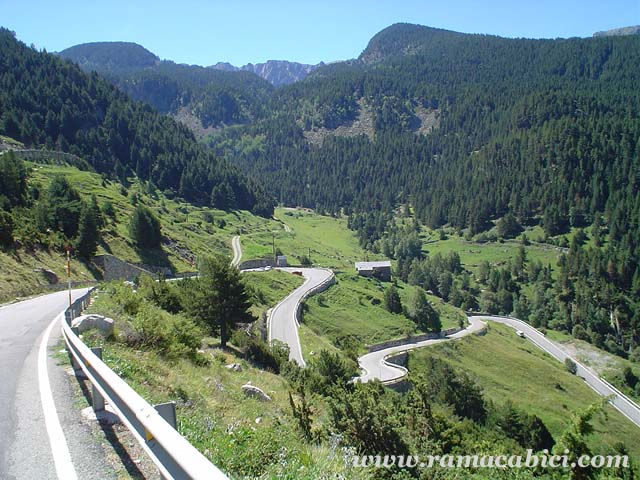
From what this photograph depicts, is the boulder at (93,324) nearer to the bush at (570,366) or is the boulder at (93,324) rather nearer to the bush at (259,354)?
the bush at (259,354)

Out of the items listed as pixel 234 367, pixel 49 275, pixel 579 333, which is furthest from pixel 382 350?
pixel 579 333

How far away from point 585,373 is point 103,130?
169 metres

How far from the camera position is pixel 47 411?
8.17 metres

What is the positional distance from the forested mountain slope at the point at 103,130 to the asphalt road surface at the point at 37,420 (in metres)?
141

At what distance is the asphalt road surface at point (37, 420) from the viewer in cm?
594

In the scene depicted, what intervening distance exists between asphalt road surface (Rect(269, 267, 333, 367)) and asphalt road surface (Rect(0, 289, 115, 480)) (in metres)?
28.8

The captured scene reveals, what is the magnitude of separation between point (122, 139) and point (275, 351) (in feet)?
521

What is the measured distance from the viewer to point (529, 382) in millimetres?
68062

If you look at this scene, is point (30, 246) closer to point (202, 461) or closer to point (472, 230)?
point (202, 461)

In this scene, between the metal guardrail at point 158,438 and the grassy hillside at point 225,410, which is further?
the grassy hillside at point 225,410

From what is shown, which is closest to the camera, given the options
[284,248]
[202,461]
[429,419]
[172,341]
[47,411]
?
[202,461]

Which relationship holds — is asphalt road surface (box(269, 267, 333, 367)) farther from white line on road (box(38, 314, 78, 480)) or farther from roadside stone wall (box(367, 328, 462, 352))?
white line on road (box(38, 314, 78, 480))

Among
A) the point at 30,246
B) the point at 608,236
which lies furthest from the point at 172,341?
the point at 608,236

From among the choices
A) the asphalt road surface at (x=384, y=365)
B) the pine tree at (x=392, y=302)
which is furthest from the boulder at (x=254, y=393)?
the pine tree at (x=392, y=302)
